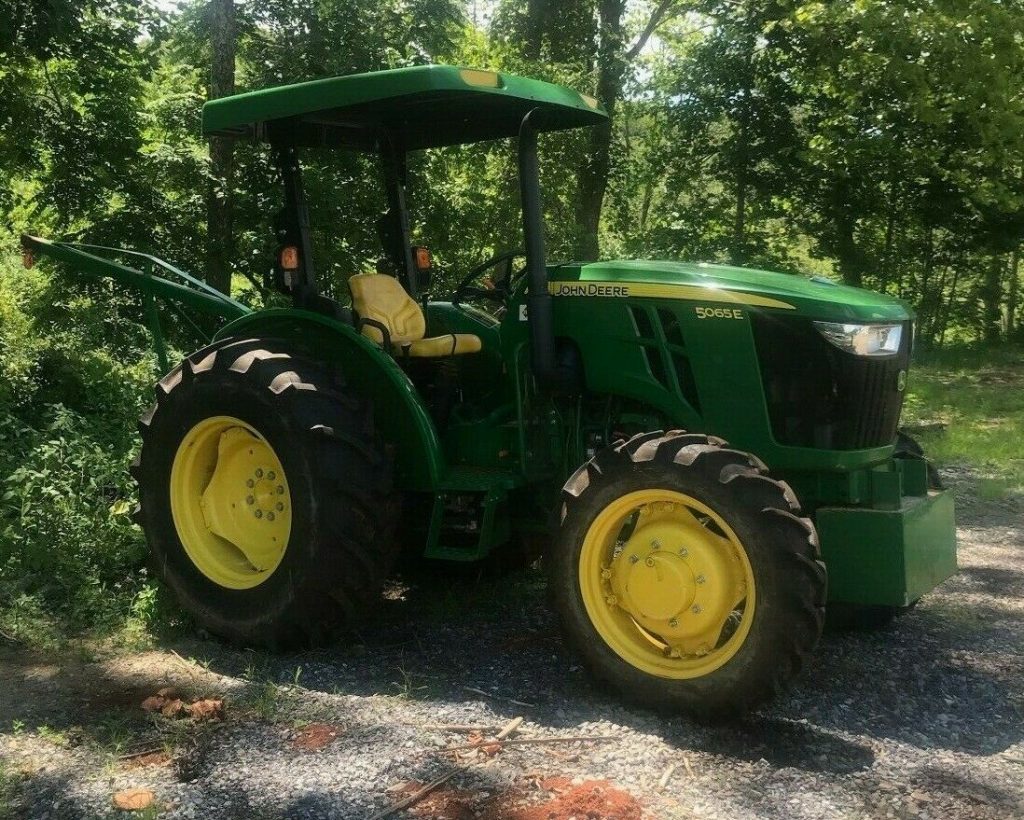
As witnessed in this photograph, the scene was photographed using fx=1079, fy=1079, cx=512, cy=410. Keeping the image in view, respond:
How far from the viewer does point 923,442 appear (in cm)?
1020

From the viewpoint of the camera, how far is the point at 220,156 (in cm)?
963

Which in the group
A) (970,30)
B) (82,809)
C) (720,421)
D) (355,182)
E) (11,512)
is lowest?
(82,809)

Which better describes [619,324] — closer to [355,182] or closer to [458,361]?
[458,361]

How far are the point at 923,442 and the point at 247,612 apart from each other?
7.60 m

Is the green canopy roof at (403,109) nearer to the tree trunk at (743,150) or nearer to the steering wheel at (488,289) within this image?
the steering wheel at (488,289)

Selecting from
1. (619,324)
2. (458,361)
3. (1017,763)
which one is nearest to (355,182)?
(458,361)

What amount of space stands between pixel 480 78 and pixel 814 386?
5.59 feet

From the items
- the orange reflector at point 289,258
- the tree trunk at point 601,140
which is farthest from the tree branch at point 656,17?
the orange reflector at point 289,258

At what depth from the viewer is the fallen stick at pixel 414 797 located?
120 inches

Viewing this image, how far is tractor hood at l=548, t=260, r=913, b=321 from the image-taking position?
4008 millimetres

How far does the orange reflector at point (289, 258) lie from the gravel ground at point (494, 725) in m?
1.66

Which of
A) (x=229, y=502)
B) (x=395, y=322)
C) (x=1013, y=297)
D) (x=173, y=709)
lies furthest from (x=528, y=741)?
(x=1013, y=297)

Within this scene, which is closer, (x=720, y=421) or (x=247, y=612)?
(x=720, y=421)

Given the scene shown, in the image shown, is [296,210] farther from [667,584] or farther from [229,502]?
[667,584]
